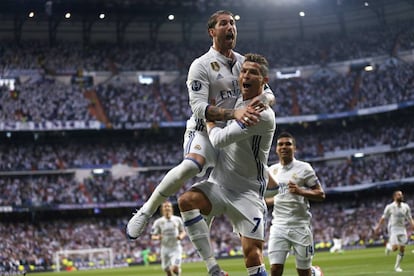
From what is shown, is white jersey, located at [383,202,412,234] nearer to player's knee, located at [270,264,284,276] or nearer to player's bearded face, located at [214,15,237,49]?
player's knee, located at [270,264,284,276]

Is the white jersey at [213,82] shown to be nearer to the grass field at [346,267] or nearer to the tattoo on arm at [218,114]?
the tattoo on arm at [218,114]

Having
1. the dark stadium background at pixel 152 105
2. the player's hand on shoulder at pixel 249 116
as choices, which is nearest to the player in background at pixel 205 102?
the player's hand on shoulder at pixel 249 116

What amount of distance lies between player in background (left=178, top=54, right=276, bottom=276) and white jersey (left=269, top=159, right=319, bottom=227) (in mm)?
4293

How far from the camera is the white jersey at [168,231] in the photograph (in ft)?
78.8

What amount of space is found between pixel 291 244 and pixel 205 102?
528 centimetres

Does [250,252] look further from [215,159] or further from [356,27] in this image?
[356,27]

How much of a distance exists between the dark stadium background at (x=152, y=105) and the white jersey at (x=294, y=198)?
38.4m

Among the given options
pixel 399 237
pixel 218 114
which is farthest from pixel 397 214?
pixel 218 114

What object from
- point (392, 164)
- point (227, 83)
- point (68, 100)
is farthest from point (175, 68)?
point (227, 83)

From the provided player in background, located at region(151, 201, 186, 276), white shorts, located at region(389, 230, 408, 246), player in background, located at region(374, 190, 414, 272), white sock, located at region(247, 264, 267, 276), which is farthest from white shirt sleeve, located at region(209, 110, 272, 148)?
player in background, located at region(374, 190, 414, 272)

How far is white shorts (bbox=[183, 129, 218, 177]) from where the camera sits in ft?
30.6

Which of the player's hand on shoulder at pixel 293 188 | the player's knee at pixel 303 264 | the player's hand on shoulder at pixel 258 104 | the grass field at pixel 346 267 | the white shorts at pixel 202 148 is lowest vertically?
the grass field at pixel 346 267

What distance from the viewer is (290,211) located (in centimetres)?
1390

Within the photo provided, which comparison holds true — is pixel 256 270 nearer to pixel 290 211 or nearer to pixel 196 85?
pixel 196 85
